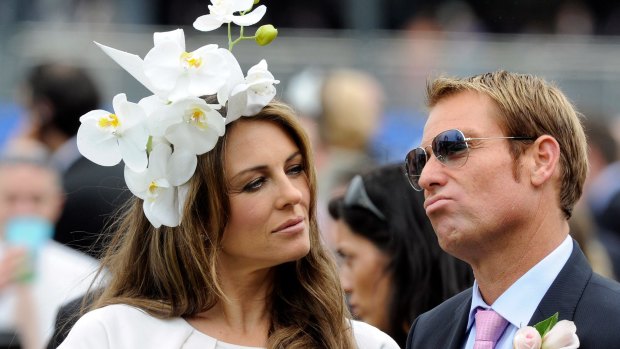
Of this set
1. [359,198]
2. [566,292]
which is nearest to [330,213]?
[359,198]

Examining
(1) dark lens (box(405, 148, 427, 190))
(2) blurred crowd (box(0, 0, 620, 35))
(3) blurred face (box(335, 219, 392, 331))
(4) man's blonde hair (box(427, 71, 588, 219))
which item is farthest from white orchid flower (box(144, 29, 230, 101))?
(2) blurred crowd (box(0, 0, 620, 35))

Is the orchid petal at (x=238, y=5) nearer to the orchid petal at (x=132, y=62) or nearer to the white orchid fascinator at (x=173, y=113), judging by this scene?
the white orchid fascinator at (x=173, y=113)

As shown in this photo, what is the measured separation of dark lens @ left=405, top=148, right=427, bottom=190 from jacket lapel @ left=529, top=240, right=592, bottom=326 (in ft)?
1.87

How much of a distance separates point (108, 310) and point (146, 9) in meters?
10.2

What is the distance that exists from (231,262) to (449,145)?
832 millimetres

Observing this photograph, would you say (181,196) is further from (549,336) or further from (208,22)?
(549,336)

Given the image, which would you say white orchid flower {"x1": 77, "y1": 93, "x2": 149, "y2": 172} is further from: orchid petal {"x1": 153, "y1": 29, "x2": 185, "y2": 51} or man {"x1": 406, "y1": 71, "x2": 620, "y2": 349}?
man {"x1": 406, "y1": 71, "x2": 620, "y2": 349}

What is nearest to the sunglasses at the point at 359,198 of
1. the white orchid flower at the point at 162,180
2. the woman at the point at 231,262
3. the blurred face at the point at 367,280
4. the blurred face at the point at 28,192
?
the blurred face at the point at 367,280

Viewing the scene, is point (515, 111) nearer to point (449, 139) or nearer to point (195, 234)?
point (449, 139)

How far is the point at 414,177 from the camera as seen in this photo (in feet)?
13.3

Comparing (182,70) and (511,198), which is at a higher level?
(182,70)

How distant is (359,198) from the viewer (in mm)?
5156

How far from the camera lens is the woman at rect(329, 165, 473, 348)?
4941 mm

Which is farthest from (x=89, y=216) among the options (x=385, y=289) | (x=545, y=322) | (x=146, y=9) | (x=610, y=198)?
(x=146, y=9)
